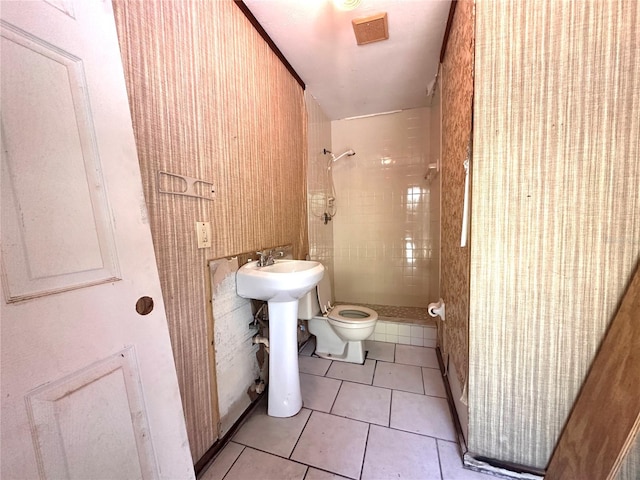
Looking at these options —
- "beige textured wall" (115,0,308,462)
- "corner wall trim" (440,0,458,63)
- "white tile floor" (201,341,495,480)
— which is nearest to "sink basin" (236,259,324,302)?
"beige textured wall" (115,0,308,462)

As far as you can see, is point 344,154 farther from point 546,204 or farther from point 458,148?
point 546,204

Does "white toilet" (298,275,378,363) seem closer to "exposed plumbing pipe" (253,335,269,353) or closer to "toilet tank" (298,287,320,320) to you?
"toilet tank" (298,287,320,320)

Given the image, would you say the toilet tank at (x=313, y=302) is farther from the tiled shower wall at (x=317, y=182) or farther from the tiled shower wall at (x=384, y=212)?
→ the tiled shower wall at (x=384, y=212)

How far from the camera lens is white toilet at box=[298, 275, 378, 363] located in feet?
5.82

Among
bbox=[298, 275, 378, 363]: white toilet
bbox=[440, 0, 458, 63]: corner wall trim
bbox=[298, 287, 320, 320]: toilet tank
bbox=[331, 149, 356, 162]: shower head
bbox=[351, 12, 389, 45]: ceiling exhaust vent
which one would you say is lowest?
bbox=[298, 275, 378, 363]: white toilet

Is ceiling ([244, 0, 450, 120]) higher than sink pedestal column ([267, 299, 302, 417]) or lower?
higher

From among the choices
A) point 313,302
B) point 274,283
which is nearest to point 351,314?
point 313,302

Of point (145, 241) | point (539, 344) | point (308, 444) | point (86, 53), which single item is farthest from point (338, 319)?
point (86, 53)

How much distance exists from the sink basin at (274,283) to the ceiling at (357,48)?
1.43m

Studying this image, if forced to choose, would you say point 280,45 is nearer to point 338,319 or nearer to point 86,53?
point 86,53

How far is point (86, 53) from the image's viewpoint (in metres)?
0.59

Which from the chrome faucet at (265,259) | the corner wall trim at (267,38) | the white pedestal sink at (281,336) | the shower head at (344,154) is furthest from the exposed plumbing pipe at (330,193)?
the white pedestal sink at (281,336)

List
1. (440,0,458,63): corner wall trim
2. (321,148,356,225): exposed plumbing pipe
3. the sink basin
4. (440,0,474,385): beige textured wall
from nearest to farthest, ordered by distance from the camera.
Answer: (440,0,474,385): beige textured wall < the sink basin < (440,0,458,63): corner wall trim < (321,148,356,225): exposed plumbing pipe

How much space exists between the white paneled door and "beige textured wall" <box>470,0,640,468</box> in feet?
3.89
